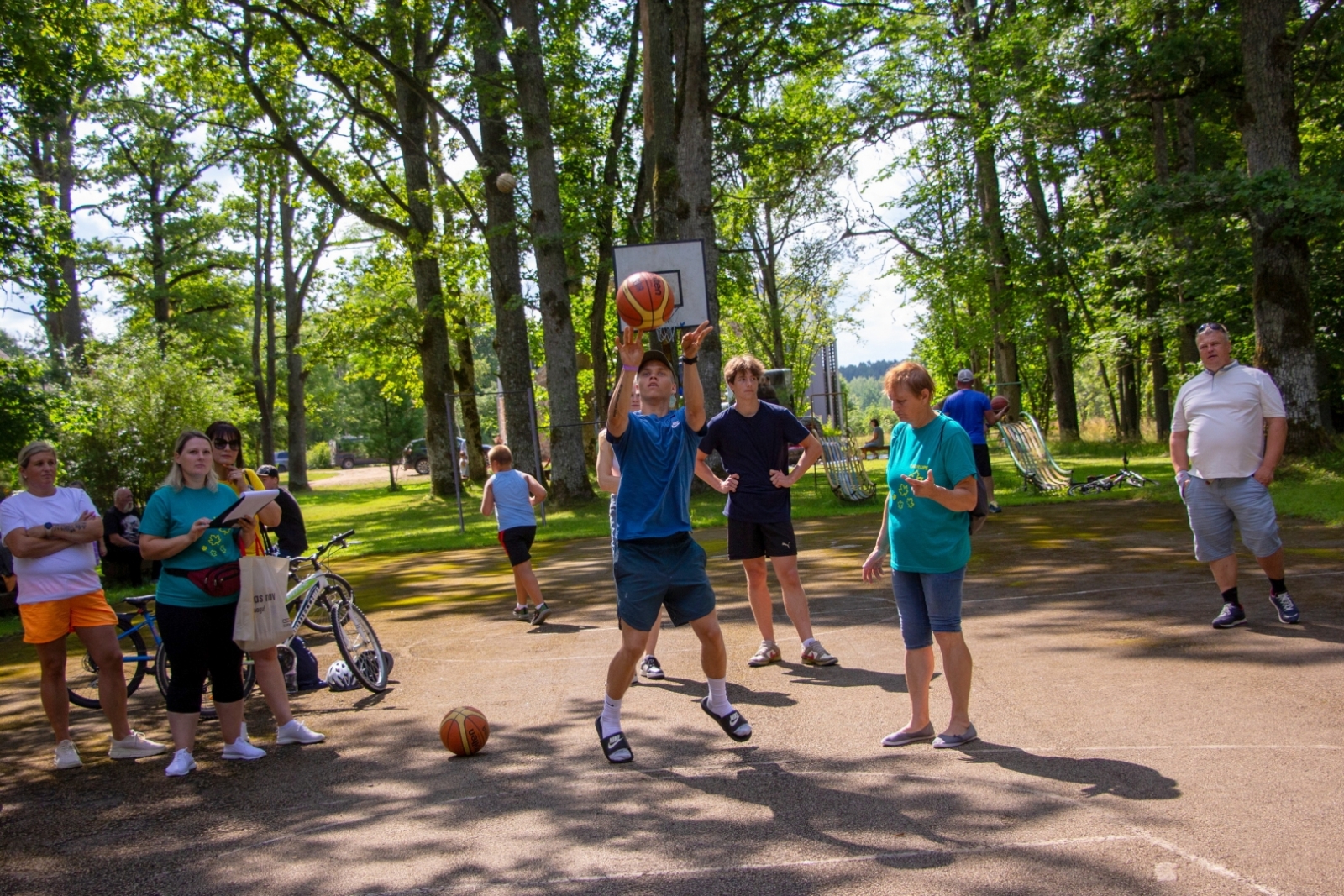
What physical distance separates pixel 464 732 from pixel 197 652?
159 centimetres

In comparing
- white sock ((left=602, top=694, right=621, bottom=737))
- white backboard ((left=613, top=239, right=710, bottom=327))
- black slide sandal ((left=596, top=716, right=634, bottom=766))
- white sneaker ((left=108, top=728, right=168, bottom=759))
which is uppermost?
white backboard ((left=613, top=239, right=710, bottom=327))

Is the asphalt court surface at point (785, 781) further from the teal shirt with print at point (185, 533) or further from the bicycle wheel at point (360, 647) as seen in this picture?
the teal shirt with print at point (185, 533)

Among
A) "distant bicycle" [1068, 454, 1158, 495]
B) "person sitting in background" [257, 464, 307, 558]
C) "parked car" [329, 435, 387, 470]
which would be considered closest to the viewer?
"person sitting in background" [257, 464, 307, 558]

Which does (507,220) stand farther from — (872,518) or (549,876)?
(549,876)

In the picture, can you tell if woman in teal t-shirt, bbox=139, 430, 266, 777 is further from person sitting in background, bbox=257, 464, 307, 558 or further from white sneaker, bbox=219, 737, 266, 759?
person sitting in background, bbox=257, 464, 307, 558

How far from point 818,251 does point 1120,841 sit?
3277 centimetres

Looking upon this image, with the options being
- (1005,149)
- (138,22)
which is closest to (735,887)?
(138,22)

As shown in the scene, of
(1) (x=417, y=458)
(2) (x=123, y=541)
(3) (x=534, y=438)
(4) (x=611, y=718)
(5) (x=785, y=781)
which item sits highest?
(3) (x=534, y=438)

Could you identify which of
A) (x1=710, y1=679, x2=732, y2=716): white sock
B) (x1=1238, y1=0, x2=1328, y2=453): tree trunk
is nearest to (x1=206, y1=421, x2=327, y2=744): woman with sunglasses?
(x1=710, y1=679, x2=732, y2=716): white sock

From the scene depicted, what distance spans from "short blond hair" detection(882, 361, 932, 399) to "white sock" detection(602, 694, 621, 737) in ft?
6.75

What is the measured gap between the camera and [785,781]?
506 cm

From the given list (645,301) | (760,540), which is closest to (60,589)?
(645,301)

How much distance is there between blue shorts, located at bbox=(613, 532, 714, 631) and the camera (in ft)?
17.9

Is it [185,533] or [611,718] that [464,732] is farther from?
[185,533]
